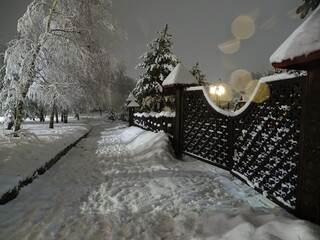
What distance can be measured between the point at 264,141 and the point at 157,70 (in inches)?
773

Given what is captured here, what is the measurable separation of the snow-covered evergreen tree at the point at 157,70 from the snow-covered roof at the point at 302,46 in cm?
1945

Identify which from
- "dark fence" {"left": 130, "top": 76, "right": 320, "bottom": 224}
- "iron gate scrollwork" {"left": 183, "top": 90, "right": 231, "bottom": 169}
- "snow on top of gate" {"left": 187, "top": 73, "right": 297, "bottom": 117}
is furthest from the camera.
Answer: "iron gate scrollwork" {"left": 183, "top": 90, "right": 231, "bottom": 169}

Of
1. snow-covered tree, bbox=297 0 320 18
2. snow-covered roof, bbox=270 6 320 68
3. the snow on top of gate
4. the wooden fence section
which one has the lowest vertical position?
the wooden fence section

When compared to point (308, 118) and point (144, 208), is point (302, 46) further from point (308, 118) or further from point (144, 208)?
point (144, 208)

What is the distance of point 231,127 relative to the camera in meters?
6.02

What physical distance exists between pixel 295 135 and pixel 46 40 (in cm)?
1060

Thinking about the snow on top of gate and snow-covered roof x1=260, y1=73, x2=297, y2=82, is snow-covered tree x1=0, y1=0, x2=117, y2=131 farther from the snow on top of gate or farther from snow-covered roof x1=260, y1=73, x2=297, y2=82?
snow-covered roof x1=260, y1=73, x2=297, y2=82

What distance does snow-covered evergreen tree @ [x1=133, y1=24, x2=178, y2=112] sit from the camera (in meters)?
23.2

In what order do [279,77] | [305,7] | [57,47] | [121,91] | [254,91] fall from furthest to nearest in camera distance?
[121,91] → [57,47] → [254,91] → [279,77] → [305,7]

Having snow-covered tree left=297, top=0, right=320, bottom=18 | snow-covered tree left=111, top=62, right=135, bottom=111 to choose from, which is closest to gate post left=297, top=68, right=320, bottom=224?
snow-covered tree left=297, top=0, right=320, bottom=18

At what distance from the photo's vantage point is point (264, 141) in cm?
454

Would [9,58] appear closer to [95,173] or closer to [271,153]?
[95,173]

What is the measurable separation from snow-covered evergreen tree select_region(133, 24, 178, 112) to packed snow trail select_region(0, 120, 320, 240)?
17130 millimetres

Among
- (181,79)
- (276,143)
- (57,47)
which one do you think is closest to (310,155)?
(276,143)
